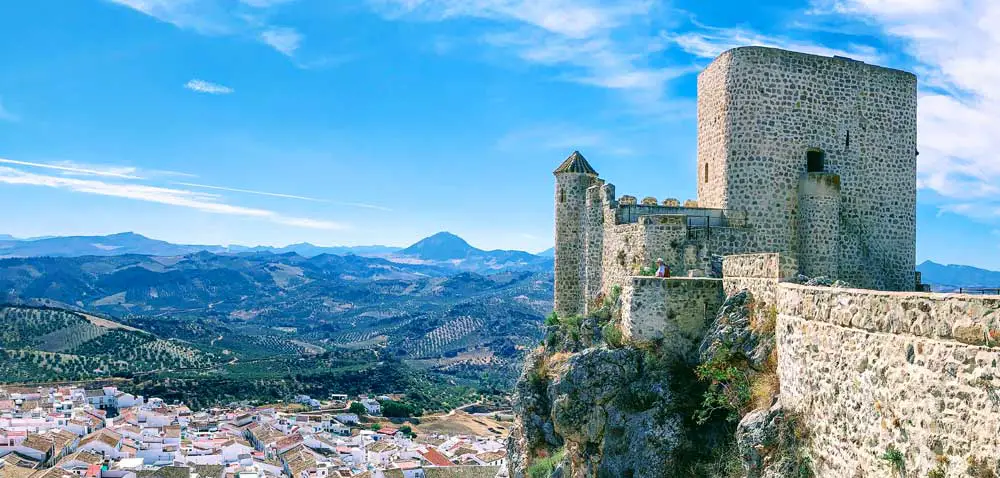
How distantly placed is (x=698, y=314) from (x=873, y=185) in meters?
8.29

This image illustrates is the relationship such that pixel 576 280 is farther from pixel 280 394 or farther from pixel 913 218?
pixel 280 394

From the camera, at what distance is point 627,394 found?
51.0ft

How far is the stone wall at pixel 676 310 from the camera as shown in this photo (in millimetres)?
15242

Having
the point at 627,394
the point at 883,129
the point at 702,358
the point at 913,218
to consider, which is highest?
the point at 883,129

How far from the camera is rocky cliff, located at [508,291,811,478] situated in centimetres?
1144

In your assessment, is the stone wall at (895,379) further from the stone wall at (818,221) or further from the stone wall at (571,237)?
the stone wall at (571,237)

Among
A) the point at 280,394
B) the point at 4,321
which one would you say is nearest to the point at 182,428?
the point at 280,394

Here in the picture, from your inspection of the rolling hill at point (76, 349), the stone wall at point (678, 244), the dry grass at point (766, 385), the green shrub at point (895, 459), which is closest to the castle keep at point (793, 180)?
the stone wall at point (678, 244)

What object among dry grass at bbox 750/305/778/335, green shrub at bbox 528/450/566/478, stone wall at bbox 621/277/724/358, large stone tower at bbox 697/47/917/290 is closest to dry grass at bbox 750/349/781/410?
dry grass at bbox 750/305/778/335

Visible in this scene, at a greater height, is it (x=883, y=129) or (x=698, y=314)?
(x=883, y=129)

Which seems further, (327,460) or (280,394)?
(280,394)

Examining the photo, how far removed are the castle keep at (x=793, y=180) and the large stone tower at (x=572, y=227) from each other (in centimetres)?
173

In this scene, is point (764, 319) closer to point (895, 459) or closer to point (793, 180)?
point (895, 459)

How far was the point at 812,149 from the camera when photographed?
19.3 meters
